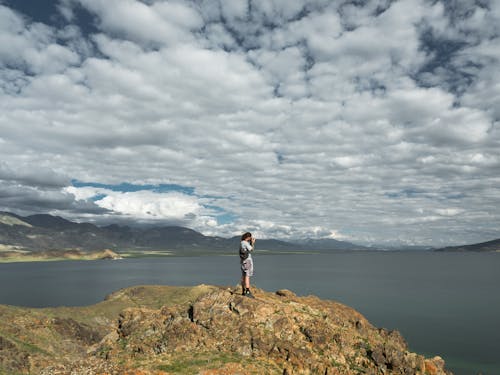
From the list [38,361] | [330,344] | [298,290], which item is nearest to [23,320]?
[38,361]

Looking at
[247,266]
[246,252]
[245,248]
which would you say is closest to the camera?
[245,248]

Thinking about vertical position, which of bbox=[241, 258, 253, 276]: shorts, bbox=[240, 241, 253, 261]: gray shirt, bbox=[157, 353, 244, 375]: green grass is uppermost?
bbox=[240, 241, 253, 261]: gray shirt

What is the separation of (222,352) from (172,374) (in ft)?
17.1

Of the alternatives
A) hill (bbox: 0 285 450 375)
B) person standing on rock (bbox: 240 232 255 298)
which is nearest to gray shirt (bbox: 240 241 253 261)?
person standing on rock (bbox: 240 232 255 298)

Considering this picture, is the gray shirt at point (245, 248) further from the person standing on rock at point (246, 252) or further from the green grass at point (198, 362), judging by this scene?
the green grass at point (198, 362)

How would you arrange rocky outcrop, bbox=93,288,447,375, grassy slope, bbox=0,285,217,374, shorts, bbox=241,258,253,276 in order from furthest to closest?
grassy slope, bbox=0,285,217,374 → shorts, bbox=241,258,253,276 → rocky outcrop, bbox=93,288,447,375

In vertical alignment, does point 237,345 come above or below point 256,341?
below

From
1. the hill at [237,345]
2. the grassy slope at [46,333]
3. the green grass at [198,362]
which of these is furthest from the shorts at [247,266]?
the grassy slope at [46,333]

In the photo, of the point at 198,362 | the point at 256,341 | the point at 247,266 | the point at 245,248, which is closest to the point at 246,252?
the point at 245,248

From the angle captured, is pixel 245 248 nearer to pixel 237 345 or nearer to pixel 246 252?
pixel 246 252

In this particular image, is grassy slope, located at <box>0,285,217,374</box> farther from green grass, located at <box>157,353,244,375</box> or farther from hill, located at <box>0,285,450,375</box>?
green grass, located at <box>157,353,244,375</box>

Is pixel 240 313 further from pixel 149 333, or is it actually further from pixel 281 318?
pixel 149 333

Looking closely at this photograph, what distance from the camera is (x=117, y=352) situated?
30359mm

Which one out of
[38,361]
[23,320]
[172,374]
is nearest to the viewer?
[172,374]
